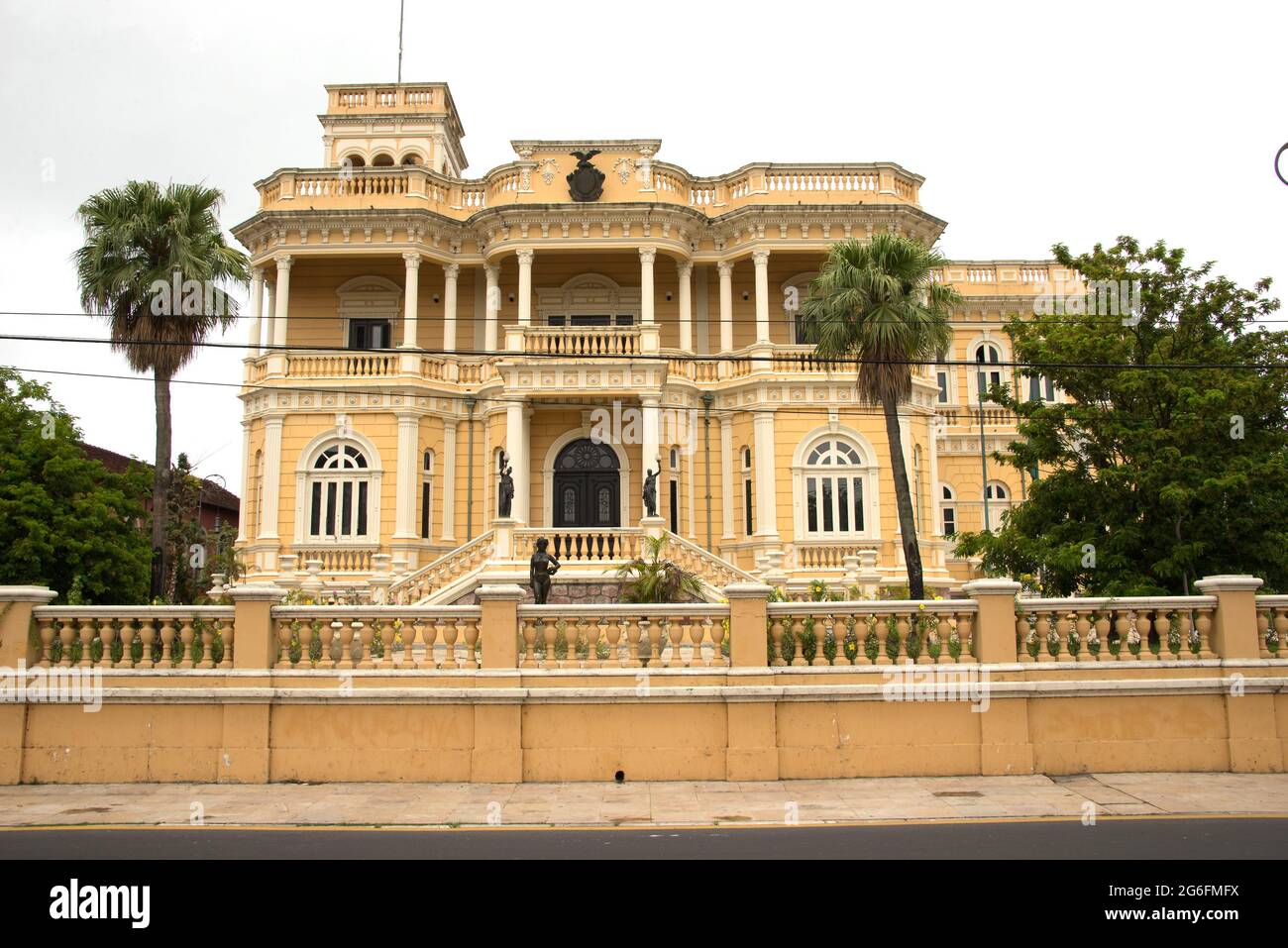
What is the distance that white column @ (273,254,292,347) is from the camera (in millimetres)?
28344

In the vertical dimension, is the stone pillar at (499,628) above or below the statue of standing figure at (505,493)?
below

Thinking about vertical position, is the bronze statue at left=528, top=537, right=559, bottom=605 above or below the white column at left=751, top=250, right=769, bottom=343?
below

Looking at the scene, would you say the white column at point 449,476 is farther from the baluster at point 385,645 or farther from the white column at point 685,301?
the baluster at point 385,645

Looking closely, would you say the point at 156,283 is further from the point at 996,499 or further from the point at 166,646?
the point at 996,499

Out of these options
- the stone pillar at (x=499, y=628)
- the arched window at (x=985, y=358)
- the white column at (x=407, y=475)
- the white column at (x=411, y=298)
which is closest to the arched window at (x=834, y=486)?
the white column at (x=407, y=475)

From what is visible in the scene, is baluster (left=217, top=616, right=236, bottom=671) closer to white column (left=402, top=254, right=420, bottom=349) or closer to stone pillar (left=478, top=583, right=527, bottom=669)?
stone pillar (left=478, top=583, right=527, bottom=669)

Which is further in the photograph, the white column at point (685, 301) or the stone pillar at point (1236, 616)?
the white column at point (685, 301)

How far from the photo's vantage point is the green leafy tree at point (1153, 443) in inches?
600

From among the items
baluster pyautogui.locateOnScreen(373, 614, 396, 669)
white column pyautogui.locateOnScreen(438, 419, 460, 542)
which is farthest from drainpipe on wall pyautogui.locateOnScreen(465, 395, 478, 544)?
baluster pyautogui.locateOnScreen(373, 614, 396, 669)

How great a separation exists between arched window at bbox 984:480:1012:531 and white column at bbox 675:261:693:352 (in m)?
12.7

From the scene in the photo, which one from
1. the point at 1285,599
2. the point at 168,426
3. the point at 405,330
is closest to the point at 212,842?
the point at 1285,599

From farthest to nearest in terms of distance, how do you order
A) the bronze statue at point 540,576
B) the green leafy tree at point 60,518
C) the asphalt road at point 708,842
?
the green leafy tree at point 60,518
the bronze statue at point 540,576
the asphalt road at point 708,842

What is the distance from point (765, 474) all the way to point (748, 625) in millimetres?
15563

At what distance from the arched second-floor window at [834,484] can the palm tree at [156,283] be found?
14.7 m
